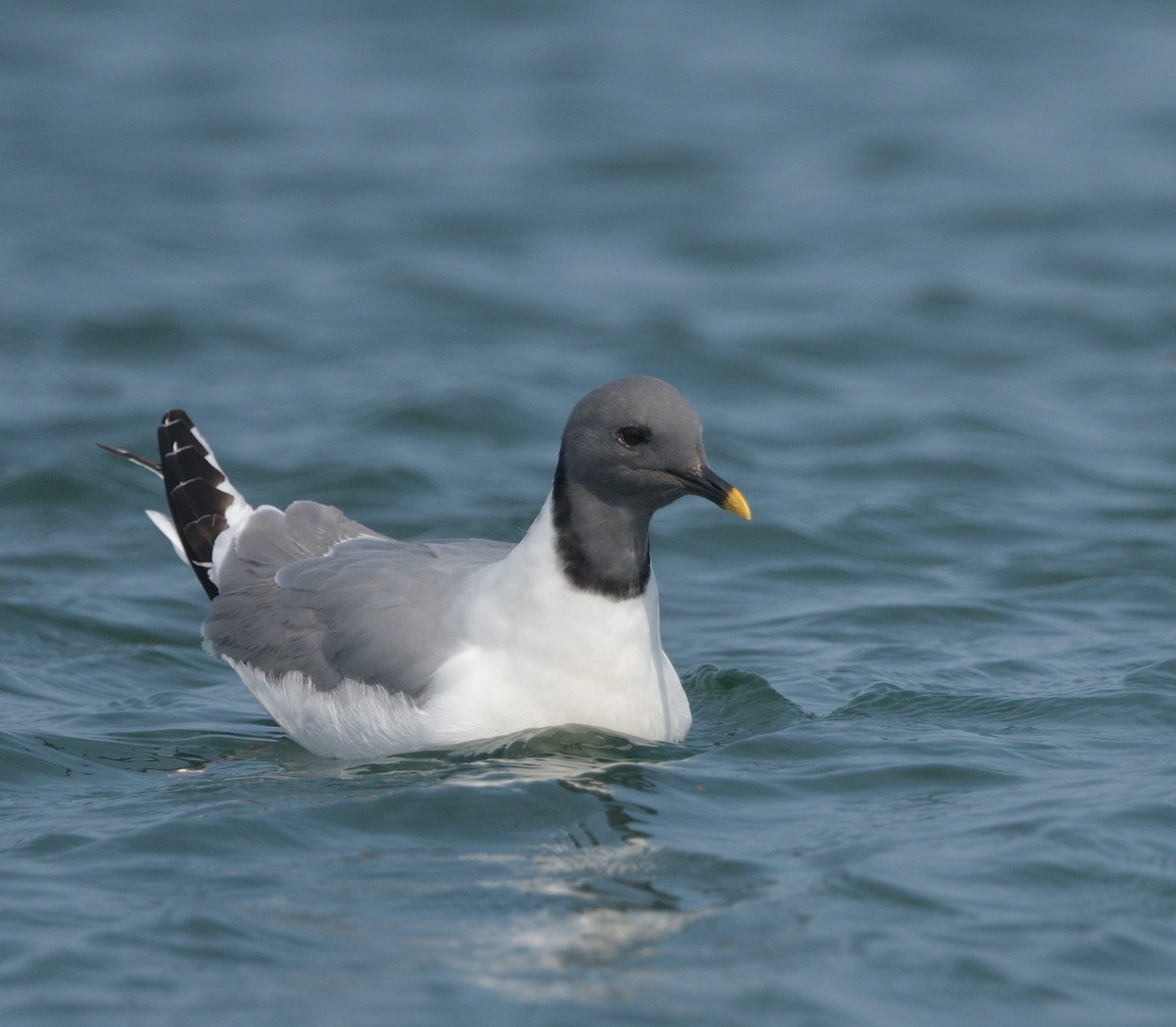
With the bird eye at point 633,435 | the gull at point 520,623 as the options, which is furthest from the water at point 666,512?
the bird eye at point 633,435

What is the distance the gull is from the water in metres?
0.17

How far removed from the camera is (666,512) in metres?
10.8

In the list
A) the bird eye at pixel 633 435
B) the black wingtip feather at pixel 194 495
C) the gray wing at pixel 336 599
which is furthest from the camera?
the black wingtip feather at pixel 194 495

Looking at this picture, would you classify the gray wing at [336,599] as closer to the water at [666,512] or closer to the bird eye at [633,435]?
the water at [666,512]

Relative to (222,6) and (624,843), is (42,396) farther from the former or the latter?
(222,6)

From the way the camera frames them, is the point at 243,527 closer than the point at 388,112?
Yes

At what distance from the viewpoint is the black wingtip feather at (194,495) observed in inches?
317

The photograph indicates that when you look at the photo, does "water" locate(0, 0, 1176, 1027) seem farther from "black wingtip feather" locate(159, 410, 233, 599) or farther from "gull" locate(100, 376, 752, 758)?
"black wingtip feather" locate(159, 410, 233, 599)

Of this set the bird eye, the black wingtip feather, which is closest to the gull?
the bird eye

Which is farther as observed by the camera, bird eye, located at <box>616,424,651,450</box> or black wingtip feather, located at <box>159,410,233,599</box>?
black wingtip feather, located at <box>159,410,233,599</box>

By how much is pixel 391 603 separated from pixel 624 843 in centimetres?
148

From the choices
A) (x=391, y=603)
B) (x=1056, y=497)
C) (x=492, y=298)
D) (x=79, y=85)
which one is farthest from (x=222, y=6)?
(x=391, y=603)

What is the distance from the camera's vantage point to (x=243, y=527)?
7.84 m

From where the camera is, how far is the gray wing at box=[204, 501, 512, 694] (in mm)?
6781
